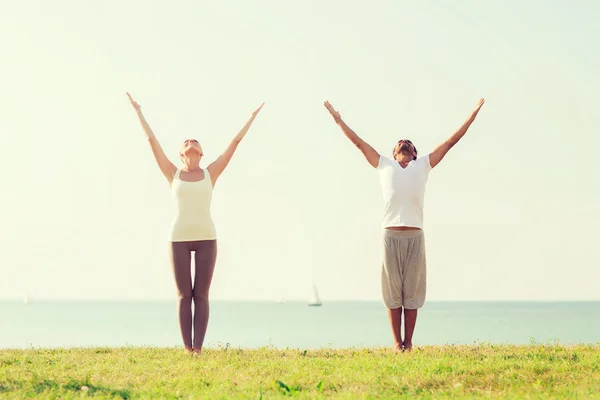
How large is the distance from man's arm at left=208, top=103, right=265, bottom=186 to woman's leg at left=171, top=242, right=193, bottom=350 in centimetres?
106

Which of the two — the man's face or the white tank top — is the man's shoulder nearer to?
the man's face

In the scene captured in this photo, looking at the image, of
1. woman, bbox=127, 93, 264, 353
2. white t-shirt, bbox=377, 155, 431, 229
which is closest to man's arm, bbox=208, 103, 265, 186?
woman, bbox=127, 93, 264, 353

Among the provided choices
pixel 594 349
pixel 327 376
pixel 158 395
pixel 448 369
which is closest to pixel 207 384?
pixel 158 395

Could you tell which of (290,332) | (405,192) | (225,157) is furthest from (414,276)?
(290,332)

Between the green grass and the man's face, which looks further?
the man's face

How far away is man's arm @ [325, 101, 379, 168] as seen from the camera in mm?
11648

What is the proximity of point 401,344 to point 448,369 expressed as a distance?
224cm

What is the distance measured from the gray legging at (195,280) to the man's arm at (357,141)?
2.38 metres

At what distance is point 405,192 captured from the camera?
1127cm

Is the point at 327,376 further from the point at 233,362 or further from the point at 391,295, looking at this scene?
the point at 391,295

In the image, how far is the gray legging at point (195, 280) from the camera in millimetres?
11266

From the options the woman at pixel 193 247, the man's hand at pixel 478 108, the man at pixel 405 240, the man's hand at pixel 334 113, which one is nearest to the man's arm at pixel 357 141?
the man's hand at pixel 334 113

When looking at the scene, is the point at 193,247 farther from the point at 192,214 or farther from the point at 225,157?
the point at 225,157

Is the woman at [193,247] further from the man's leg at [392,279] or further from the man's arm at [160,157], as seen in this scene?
the man's leg at [392,279]
